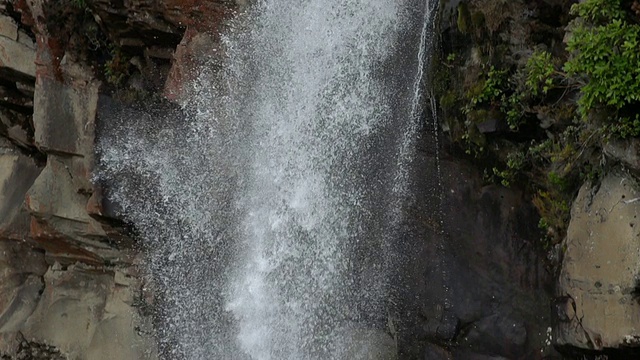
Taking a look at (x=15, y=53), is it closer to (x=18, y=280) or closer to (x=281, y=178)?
(x=18, y=280)

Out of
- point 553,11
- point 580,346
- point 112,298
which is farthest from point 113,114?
point 580,346

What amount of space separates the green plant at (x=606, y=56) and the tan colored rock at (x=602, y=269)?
935mm

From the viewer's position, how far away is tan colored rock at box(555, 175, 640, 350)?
6.61 metres

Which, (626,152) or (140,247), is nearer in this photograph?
(626,152)

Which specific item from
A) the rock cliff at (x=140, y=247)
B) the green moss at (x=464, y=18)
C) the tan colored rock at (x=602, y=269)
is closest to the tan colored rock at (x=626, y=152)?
the rock cliff at (x=140, y=247)

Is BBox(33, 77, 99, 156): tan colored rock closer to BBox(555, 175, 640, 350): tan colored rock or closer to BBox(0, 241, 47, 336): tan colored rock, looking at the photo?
BBox(0, 241, 47, 336): tan colored rock

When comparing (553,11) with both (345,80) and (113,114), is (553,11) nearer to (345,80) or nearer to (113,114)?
(345,80)

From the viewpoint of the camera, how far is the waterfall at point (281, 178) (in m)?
9.45

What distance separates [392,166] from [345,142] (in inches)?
32.6

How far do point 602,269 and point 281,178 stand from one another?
490cm

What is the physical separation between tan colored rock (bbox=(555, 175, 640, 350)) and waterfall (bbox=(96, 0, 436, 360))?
8.54 feet

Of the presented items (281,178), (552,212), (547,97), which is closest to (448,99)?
(547,97)

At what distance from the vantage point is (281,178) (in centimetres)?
1006

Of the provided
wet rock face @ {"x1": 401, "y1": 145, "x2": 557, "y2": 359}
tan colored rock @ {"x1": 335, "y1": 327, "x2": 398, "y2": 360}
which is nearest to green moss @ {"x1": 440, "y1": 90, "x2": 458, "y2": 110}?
wet rock face @ {"x1": 401, "y1": 145, "x2": 557, "y2": 359}
